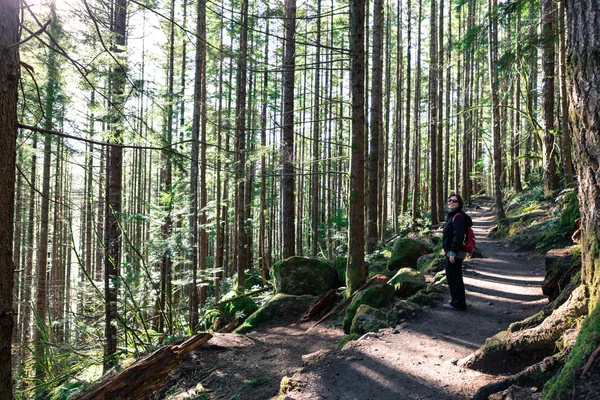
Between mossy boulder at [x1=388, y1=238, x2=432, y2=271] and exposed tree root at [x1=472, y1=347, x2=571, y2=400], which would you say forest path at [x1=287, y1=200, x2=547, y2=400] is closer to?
exposed tree root at [x1=472, y1=347, x2=571, y2=400]

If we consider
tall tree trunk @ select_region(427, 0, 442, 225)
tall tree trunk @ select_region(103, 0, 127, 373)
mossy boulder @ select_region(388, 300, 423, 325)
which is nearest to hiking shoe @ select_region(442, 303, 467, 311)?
mossy boulder @ select_region(388, 300, 423, 325)

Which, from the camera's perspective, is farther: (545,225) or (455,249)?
(545,225)

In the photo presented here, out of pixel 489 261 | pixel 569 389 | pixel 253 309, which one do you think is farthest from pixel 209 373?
pixel 489 261

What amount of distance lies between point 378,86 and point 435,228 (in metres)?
7.09

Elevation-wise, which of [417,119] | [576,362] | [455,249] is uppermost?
[417,119]

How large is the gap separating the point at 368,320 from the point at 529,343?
266cm

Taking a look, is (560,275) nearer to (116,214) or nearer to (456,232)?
(456,232)

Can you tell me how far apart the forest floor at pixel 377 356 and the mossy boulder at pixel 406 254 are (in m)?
2.05

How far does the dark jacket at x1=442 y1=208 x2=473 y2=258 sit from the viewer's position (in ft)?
19.9

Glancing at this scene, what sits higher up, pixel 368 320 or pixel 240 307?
pixel 368 320

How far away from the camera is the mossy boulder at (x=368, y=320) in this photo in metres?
5.95

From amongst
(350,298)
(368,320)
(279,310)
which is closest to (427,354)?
(368,320)

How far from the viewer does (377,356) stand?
15.9ft

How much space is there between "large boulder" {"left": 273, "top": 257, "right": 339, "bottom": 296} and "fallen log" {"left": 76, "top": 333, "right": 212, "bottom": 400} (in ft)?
13.4
